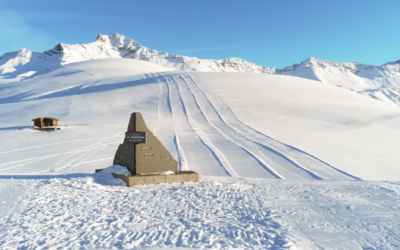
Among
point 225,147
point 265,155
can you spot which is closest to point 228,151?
point 225,147

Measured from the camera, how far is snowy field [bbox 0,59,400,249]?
5.40 meters

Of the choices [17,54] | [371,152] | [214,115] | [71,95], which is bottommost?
[371,152]

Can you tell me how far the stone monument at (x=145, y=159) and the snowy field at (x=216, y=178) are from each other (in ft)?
1.44

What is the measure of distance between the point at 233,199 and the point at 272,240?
2.40m

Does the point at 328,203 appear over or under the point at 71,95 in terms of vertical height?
under

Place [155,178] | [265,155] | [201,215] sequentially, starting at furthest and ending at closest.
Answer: [265,155]
[155,178]
[201,215]

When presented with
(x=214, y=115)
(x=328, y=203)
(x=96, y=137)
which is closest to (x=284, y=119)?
(x=214, y=115)

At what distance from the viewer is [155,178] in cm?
923

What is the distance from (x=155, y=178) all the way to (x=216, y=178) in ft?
6.76

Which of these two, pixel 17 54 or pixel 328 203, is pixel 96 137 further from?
pixel 17 54

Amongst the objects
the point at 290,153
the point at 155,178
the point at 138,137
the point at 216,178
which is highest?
the point at 138,137

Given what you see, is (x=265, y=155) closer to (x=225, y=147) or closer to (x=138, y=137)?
(x=225, y=147)

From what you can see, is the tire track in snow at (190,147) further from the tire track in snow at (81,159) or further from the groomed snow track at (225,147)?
the tire track in snow at (81,159)

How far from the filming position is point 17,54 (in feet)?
624
